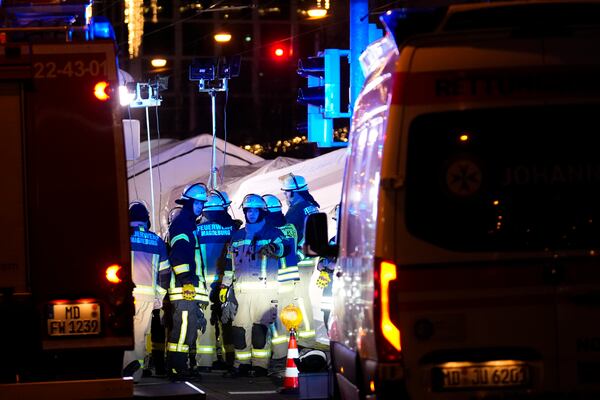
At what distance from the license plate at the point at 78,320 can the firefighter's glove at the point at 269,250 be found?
694 centimetres

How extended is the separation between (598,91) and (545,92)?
0.27m

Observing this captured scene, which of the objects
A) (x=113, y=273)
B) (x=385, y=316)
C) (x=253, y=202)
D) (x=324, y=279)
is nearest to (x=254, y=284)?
(x=324, y=279)

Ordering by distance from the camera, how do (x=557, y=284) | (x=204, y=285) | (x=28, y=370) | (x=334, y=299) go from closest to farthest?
(x=557, y=284), (x=28, y=370), (x=334, y=299), (x=204, y=285)

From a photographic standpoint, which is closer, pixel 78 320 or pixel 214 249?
pixel 78 320

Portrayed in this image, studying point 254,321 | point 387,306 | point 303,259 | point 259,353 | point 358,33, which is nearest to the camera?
point 387,306

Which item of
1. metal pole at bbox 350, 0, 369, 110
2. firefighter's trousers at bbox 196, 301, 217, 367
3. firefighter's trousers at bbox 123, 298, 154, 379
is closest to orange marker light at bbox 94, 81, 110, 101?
metal pole at bbox 350, 0, 369, 110

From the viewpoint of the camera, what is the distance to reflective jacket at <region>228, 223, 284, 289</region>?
13945 millimetres

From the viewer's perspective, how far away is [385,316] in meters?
6.00

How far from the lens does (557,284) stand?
598cm

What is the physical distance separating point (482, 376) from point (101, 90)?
2744 mm

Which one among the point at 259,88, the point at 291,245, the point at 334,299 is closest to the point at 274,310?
the point at 291,245

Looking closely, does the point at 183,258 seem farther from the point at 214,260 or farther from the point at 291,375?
the point at 291,375

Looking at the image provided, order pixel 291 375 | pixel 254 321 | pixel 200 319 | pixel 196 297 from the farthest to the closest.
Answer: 1. pixel 254 321
2. pixel 200 319
3. pixel 196 297
4. pixel 291 375

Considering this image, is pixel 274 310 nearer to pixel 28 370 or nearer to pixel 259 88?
pixel 28 370
